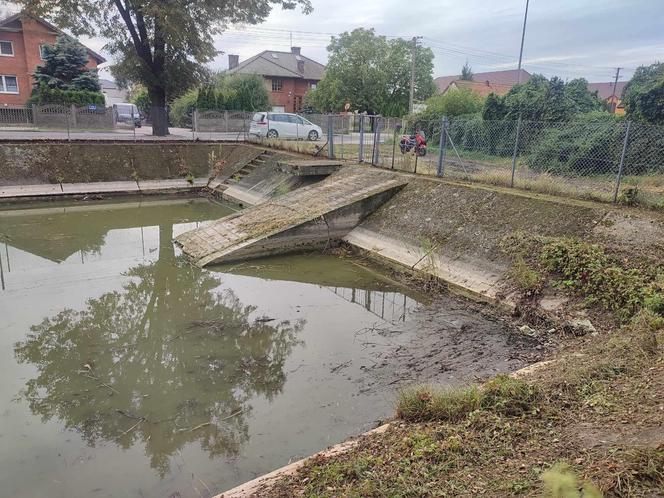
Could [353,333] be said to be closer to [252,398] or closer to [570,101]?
[252,398]

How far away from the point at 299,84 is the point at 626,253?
45.5m

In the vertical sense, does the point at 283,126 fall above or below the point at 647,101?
below

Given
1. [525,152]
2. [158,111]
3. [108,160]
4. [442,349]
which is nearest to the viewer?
[442,349]

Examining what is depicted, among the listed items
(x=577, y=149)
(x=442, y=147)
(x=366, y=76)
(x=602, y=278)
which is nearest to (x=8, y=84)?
(x=366, y=76)

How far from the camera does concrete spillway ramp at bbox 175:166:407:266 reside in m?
10.4

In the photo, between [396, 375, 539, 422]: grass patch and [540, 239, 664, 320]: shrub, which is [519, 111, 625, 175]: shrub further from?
[396, 375, 539, 422]: grass patch

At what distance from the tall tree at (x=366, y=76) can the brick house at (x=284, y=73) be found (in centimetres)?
385

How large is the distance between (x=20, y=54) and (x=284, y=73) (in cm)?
2246

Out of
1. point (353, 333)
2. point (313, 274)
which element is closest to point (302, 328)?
point (353, 333)

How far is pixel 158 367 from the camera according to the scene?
5.99m

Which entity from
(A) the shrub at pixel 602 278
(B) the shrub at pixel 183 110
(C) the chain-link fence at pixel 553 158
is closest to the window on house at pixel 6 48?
(B) the shrub at pixel 183 110

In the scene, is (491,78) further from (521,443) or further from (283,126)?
(521,443)

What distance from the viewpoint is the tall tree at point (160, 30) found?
18594 mm

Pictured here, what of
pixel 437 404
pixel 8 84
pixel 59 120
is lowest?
pixel 437 404
